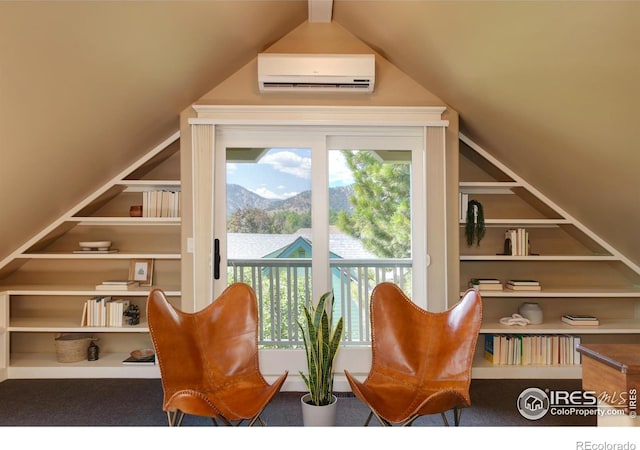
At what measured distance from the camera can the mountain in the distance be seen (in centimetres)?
368

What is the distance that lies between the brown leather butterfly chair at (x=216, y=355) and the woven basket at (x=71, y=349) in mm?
1904

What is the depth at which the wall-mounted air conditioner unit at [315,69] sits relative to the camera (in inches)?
134

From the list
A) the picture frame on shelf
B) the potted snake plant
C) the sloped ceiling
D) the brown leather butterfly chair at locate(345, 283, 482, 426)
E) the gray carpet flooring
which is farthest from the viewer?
the picture frame on shelf

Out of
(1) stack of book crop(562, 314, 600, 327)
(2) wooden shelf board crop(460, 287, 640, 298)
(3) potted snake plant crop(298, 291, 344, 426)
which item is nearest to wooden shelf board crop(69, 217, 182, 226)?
(3) potted snake plant crop(298, 291, 344, 426)

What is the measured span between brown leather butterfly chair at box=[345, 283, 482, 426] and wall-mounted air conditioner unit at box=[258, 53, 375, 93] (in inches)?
65.9

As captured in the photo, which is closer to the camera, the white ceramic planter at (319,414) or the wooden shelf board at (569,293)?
the white ceramic planter at (319,414)

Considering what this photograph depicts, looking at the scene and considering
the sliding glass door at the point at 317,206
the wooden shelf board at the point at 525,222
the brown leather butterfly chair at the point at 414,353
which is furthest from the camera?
the wooden shelf board at the point at 525,222

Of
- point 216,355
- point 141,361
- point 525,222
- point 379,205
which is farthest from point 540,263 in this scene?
point 141,361

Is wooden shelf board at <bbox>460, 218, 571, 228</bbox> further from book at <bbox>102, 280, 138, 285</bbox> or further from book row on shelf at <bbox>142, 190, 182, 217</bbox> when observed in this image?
book at <bbox>102, 280, 138, 285</bbox>

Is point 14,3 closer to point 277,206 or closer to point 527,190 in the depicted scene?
point 277,206

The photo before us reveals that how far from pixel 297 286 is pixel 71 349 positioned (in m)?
1.96

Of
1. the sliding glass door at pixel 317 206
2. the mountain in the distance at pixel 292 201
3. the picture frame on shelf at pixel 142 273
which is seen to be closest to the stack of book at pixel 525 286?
the sliding glass door at pixel 317 206

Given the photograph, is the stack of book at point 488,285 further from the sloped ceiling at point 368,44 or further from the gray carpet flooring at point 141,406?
the sloped ceiling at point 368,44

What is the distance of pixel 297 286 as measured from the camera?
3779 millimetres
